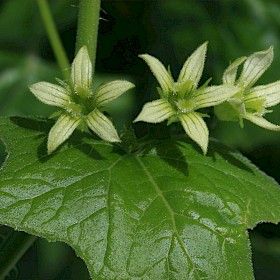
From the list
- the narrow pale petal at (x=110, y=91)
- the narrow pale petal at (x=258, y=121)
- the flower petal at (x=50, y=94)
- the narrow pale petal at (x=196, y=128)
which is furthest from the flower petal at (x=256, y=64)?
the flower petal at (x=50, y=94)

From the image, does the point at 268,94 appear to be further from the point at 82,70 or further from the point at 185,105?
the point at 82,70

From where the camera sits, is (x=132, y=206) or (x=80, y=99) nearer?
(x=132, y=206)

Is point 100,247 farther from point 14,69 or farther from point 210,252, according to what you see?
point 14,69

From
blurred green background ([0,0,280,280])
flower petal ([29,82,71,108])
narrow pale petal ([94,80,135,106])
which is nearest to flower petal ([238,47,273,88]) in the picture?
narrow pale petal ([94,80,135,106])

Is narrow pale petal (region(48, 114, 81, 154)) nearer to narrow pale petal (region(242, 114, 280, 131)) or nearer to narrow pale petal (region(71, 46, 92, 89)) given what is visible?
narrow pale petal (region(71, 46, 92, 89))

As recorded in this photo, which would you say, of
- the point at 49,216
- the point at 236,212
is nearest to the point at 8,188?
the point at 49,216

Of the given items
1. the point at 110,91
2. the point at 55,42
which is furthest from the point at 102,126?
the point at 55,42
